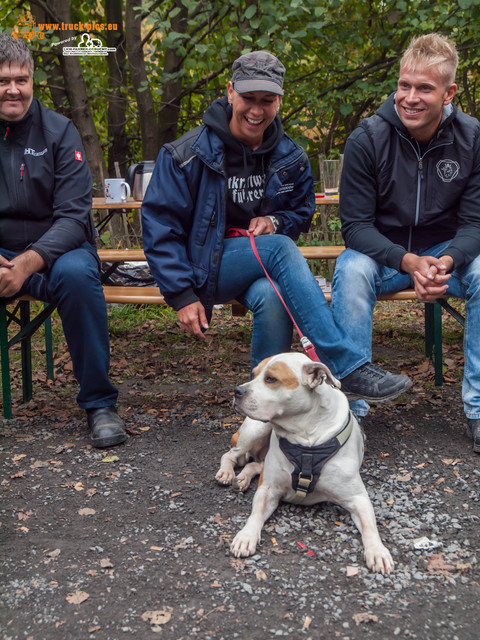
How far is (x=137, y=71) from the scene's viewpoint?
7977mm

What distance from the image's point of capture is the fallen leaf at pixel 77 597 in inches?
87.1

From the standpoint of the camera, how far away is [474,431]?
131 inches

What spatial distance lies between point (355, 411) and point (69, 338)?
157 centimetres

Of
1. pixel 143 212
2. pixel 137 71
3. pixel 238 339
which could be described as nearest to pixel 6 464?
pixel 143 212

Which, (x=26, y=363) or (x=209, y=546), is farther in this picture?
(x=26, y=363)

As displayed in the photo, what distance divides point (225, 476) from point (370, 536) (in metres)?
0.81

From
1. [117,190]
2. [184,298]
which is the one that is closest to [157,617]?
[184,298]

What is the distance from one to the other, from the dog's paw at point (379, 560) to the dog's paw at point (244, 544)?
42cm

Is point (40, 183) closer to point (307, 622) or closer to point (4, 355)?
point (4, 355)

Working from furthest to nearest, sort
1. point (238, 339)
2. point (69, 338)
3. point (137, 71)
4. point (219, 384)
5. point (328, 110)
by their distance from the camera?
point (137, 71) → point (328, 110) → point (238, 339) → point (219, 384) → point (69, 338)

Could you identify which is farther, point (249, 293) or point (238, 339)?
point (238, 339)

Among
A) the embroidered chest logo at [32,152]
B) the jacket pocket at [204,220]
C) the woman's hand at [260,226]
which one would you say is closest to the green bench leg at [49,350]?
the embroidered chest logo at [32,152]

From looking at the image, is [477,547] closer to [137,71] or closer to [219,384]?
[219,384]

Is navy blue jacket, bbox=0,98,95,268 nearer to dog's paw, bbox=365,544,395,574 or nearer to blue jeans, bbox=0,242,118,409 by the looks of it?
blue jeans, bbox=0,242,118,409
